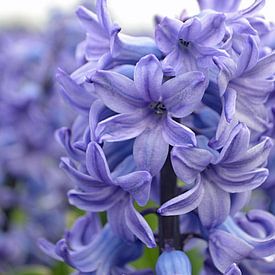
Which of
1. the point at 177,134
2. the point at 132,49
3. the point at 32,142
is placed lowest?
the point at 32,142

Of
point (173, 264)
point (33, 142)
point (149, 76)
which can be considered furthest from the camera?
point (33, 142)

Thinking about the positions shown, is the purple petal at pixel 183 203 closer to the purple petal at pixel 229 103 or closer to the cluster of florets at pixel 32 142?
the purple petal at pixel 229 103

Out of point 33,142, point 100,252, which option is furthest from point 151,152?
point 33,142

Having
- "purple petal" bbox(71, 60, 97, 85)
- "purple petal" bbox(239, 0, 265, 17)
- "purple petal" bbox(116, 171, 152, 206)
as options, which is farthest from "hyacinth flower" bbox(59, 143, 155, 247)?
"purple petal" bbox(239, 0, 265, 17)

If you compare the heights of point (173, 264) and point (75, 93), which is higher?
point (75, 93)

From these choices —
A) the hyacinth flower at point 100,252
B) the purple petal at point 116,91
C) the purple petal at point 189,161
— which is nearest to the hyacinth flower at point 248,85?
the purple petal at point 189,161

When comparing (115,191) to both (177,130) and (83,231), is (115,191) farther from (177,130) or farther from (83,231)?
(83,231)

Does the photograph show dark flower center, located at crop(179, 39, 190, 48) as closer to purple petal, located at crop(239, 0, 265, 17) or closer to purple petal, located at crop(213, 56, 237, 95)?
purple petal, located at crop(213, 56, 237, 95)
